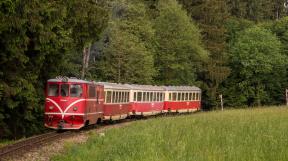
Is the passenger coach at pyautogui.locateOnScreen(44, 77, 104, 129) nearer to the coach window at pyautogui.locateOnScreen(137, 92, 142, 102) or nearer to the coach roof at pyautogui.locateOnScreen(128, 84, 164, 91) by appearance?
the coach roof at pyautogui.locateOnScreen(128, 84, 164, 91)

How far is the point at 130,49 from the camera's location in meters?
55.0

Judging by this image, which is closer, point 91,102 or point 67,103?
point 67,103

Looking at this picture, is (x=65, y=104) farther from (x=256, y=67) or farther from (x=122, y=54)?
(x=256, y=67)

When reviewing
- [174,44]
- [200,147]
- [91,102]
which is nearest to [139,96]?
[91,102]

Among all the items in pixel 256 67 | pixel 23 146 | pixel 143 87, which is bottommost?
pixel 23 146

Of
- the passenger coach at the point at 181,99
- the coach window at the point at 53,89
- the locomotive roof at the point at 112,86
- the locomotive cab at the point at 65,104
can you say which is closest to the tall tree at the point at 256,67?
the passenger coach at the point at 181,99

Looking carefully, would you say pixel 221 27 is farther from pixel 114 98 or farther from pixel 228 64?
pixel 114 98

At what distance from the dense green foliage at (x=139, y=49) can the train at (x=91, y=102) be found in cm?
157

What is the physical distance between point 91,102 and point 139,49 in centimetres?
2848

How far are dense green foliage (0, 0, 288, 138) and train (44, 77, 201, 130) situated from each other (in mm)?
1567

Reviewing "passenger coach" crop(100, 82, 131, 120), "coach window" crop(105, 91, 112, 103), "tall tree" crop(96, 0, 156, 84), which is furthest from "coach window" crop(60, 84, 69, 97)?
"tall tree" crop(96, 0, 156, 84)

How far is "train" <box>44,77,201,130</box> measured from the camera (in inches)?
1031

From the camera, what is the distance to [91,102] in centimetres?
2773

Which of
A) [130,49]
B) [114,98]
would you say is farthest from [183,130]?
[130,49]
